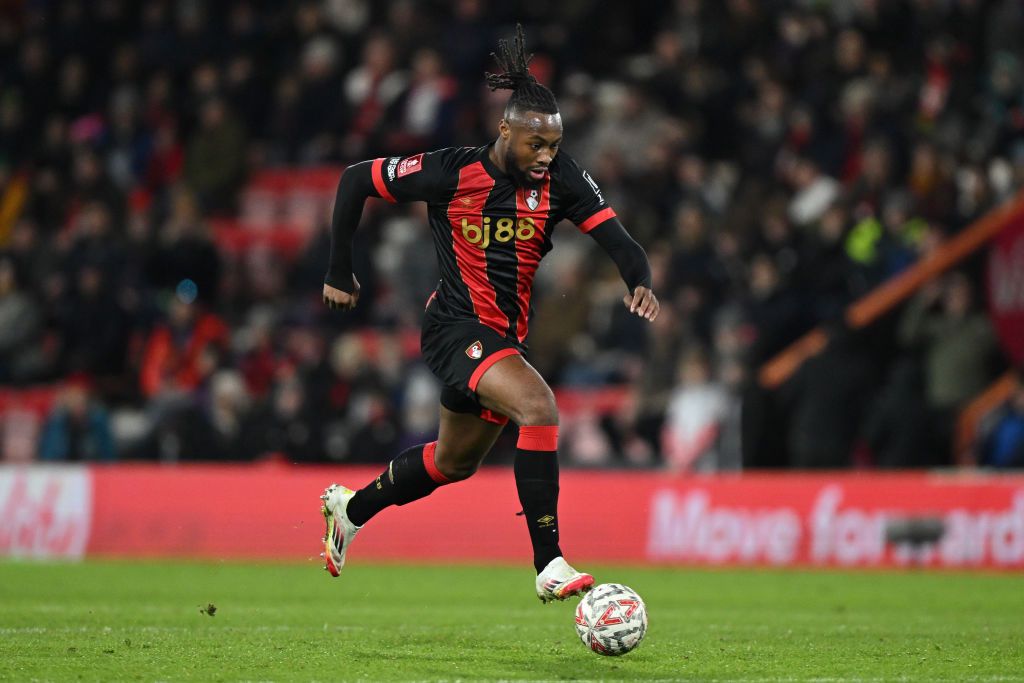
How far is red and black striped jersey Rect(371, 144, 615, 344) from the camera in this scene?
25.2 ft

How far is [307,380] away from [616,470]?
135 inches

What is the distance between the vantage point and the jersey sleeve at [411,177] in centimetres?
777

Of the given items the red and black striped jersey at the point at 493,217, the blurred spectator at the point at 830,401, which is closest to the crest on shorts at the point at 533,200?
the red and black striped jersey at the point at 493,217

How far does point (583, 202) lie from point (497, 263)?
50cm

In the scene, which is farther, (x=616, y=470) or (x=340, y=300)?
(x=616, y=470)

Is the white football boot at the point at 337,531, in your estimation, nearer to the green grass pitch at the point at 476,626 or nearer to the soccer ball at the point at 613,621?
the green grass pitch at the point at 476,626

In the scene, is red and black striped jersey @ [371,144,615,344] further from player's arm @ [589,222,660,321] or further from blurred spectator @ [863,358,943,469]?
blurred spectator @ [863,358,943,469]

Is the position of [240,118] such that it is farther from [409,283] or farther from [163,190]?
[409,283]

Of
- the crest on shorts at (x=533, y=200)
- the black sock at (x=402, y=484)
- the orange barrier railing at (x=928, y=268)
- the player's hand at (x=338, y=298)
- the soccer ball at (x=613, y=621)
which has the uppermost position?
the orange barrier railing at (x=928, y=268)

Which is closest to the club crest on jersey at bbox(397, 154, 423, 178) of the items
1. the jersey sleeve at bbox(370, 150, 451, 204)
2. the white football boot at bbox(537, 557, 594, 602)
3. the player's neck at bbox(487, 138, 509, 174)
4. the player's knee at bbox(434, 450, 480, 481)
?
the jersey sleeve at bbox(370, 150, 451, 204)

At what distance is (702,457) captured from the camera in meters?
15.3

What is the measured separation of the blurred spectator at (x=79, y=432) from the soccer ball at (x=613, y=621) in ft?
35.4

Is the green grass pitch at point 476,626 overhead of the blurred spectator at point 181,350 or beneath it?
beneath

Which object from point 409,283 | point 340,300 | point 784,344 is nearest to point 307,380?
point 409,283
